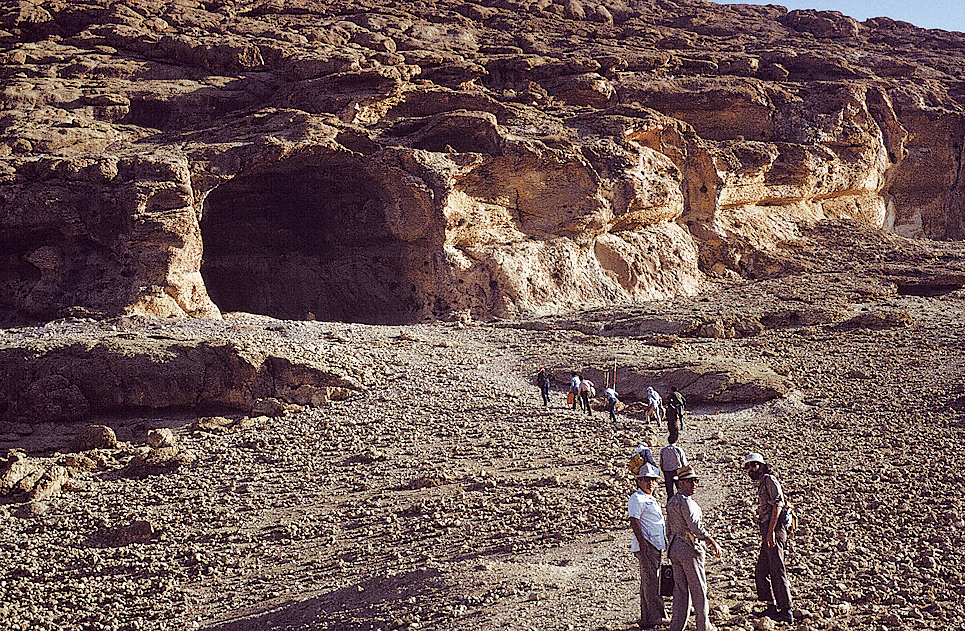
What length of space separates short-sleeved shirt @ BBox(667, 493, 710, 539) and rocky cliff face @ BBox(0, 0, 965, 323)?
16.2 m

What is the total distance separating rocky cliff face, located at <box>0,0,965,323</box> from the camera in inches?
817

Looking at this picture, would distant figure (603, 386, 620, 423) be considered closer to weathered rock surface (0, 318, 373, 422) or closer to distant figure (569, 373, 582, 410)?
distant figure (569, 373, 582, 410)

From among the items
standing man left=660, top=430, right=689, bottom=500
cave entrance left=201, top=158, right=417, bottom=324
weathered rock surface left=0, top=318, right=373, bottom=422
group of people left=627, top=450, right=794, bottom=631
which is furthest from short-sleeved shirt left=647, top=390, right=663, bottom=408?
cave entrance left=201, top=158, right=417, bottom=324

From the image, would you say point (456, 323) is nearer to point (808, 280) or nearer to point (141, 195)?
point (141, 195)

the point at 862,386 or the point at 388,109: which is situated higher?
the point at 388,109

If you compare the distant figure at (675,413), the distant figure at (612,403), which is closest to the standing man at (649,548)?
the distant figure at (675,413)

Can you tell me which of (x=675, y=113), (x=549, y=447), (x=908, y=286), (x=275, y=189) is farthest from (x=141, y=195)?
(x=908, y=286)

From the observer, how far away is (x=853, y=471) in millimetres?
10555

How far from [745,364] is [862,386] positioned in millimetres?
2353

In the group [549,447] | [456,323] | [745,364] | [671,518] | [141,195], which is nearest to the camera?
[671,518]

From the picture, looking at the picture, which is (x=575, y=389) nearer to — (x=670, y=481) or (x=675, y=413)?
(x=675, y=413)

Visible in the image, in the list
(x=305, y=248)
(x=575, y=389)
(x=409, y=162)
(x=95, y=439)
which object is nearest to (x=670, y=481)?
(x=575, y=389)

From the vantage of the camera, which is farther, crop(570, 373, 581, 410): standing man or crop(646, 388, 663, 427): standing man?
crop(570, 373, 581, 410): standing man

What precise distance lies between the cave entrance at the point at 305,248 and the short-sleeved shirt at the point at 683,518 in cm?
1946
